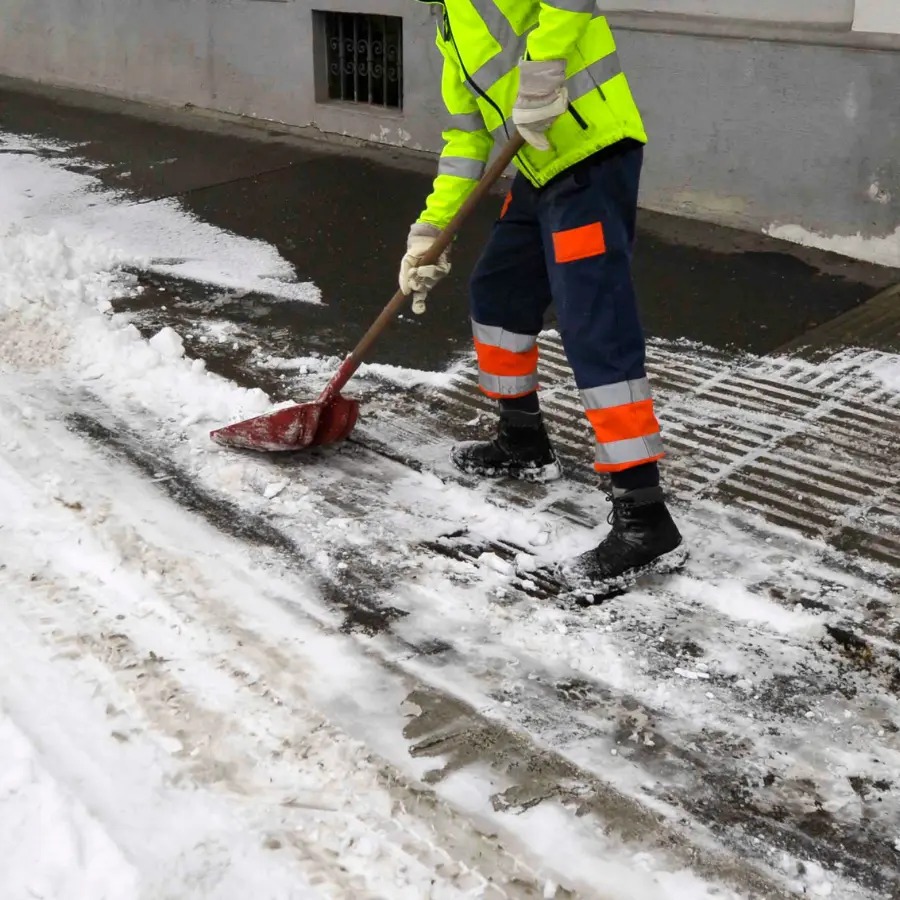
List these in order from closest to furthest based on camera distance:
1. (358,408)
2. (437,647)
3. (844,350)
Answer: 1. (437,647)
2. (358,408)
3. (844,350)

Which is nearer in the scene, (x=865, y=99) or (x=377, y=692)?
(x=377, y=692)

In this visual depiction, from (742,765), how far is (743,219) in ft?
13.0

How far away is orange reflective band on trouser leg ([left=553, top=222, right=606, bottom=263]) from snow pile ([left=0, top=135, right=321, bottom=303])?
7.75 feet

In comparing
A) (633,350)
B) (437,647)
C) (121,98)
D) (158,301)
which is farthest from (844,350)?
(121,98)

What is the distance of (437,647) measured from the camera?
2783 millimetres

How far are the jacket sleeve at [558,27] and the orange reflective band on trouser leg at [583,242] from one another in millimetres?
432

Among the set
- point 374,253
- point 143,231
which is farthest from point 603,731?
point 143,231

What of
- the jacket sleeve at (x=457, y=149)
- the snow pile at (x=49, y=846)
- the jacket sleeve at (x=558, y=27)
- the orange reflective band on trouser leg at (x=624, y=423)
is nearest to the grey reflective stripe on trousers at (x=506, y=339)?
the jacket sleeve at (x=457, y=149)

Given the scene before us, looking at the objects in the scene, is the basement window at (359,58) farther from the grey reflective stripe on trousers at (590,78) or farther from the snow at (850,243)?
the grey reflective stripe on trousers at (590,78)

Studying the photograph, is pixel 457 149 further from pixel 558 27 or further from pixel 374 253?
pixel 374 253

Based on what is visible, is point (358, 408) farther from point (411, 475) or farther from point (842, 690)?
point (842, 690)

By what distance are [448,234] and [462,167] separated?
20 cm

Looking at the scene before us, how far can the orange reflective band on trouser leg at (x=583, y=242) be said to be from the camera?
293cm

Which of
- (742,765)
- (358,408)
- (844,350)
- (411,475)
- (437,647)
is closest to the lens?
(742,765)
